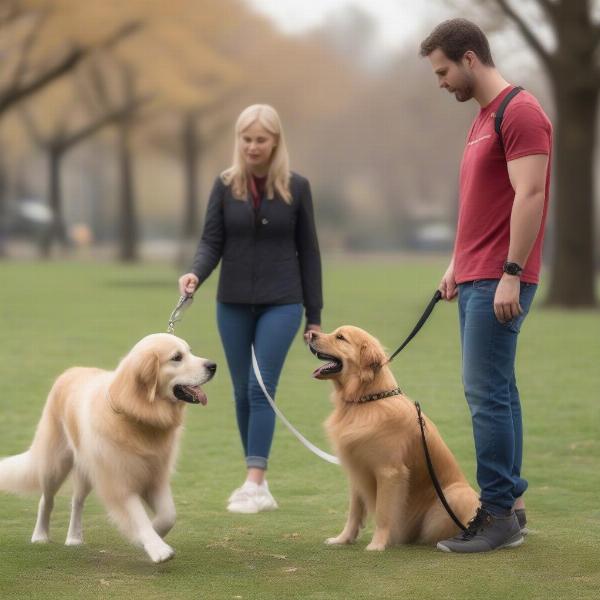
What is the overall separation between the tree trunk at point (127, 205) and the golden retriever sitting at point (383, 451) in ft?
112

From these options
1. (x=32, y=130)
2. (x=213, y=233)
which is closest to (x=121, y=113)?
(x=32, y=130)

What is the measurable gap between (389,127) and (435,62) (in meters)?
52.6

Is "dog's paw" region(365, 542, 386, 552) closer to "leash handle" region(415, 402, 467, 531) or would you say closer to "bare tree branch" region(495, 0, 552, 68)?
"leash handle" region(415, 402, 467, 531)

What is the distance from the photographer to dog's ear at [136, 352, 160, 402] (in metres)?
5.48

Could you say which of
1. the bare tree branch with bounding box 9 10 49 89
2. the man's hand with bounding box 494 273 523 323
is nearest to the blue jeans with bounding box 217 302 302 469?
the man's hand with bounding box 494 273 523 323

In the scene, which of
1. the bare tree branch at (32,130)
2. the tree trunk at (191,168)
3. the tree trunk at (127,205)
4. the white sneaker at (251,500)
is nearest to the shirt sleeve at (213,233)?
the white sneaker at (251,500)

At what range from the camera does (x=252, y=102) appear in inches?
1640

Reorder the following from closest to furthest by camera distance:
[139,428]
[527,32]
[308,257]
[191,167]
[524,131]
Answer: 1. [524,131]
2. [139,428]
3. [308,257]
4. [527,32]
5. [191,167]

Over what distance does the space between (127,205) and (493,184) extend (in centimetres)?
3679

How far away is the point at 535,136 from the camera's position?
524cm

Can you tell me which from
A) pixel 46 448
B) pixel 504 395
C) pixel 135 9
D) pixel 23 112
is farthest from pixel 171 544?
pixel 23 112

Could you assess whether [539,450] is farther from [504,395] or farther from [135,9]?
[135,9]

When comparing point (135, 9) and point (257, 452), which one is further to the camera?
point (135, 9)

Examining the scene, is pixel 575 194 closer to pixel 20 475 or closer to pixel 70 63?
pixel 70 63
